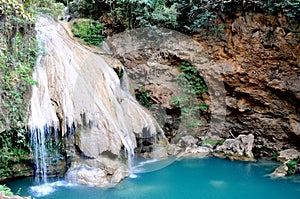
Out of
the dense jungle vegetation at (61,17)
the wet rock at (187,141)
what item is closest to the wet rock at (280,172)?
the wet rock at (187,141)

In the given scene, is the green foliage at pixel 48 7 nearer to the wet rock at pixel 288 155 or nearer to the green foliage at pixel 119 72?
the green foliage at pixel 119 72

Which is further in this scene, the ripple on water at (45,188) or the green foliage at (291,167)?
the green foliage at (291,167)

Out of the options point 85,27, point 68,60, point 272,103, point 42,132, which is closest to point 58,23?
point 85,27

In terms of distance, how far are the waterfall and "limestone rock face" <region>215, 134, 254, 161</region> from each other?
2.62 metres

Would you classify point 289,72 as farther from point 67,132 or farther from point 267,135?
point 67,132

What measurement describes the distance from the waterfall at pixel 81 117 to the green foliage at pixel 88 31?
1588mm

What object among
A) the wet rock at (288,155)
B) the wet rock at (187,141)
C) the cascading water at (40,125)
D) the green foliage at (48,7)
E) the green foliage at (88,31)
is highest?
the green foliage at (48,7)

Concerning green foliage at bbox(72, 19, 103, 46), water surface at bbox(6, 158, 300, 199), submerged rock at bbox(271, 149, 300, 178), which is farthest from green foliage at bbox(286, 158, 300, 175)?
green foliage at bbox(72, 19, 103, 46)

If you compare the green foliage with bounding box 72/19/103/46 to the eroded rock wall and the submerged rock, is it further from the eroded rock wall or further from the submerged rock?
the submerged rock

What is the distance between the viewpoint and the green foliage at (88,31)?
9.70m

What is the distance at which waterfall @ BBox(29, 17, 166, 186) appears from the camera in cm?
685

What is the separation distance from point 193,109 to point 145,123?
205 cm

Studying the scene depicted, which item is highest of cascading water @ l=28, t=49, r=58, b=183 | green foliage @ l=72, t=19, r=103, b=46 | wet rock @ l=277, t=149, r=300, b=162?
green foliage @ l=72, t=19, r=103, b=46

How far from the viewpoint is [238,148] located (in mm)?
8516
